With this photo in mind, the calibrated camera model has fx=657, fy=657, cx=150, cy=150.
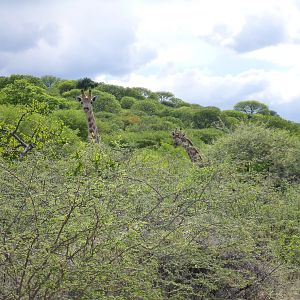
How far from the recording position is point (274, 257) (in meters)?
8.94

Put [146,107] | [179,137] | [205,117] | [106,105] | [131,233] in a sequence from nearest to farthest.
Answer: [131,233] → [179,137] → [106,105] → [205,117] → [146,107]

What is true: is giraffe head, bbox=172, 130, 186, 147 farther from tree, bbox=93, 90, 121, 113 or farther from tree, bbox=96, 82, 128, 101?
tree, bbox=96, 82, 128, 101

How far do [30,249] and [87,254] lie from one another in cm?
60

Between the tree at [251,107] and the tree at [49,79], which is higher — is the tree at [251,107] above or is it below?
below

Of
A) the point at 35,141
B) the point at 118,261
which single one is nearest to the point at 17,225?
the point at 118,261

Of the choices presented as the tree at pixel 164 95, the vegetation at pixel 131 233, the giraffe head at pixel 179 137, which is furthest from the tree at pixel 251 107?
the vegetation at pixel 131 233

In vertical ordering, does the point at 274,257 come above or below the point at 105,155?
below

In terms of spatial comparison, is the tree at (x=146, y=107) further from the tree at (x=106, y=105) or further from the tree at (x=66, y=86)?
the tree at (x=66, y=86)

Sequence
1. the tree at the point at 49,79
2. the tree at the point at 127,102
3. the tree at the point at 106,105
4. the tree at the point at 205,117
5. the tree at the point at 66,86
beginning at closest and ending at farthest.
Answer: the tree at the point at 106,105 → the tree at the point at 205,117 → the tree at the point at 127,102 → the tree at the point at 66,86 → the tree at the point at 49,79

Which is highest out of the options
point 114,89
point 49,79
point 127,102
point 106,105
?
point 49,79

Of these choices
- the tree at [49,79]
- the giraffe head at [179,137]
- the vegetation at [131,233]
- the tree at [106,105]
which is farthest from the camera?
the tree at [49,79]

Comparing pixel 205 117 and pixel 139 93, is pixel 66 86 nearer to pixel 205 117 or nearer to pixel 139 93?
pixel 139 93

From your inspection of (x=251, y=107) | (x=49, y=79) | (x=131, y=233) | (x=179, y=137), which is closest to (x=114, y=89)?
(x=49, y=79)

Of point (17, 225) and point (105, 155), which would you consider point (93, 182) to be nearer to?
point (17, 225)
